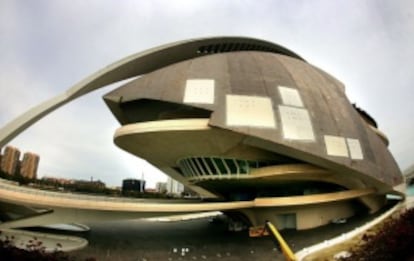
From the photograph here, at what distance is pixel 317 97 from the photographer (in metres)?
30.1

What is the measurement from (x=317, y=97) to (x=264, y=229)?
37.9 ft

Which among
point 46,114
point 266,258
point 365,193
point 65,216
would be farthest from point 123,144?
point 365,193

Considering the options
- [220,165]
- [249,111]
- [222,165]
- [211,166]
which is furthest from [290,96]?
[211,166]

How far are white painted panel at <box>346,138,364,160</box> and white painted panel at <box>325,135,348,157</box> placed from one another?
61cm

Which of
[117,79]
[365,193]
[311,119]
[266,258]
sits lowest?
[266,258]

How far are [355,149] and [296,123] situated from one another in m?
5.69

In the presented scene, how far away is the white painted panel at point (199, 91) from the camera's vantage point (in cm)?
2616

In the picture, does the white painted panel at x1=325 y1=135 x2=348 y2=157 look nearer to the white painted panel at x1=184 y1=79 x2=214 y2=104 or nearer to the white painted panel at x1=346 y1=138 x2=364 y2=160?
the white painted panel at x1=346 y1=138 x2=364 y2=160

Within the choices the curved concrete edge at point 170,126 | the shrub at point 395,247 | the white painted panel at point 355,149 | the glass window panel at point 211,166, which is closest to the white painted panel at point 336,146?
the white painted panel at point 355,149

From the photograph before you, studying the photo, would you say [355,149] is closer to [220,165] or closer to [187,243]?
[220,165]

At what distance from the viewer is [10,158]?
4728 cm

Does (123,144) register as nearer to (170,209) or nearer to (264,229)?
(170,209)

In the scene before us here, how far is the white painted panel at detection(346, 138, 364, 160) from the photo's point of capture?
28.0 metres

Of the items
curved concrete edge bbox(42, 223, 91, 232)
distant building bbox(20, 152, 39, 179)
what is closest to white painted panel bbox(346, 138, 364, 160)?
curved concrete edge bbox(42, 223, 91, 232)
